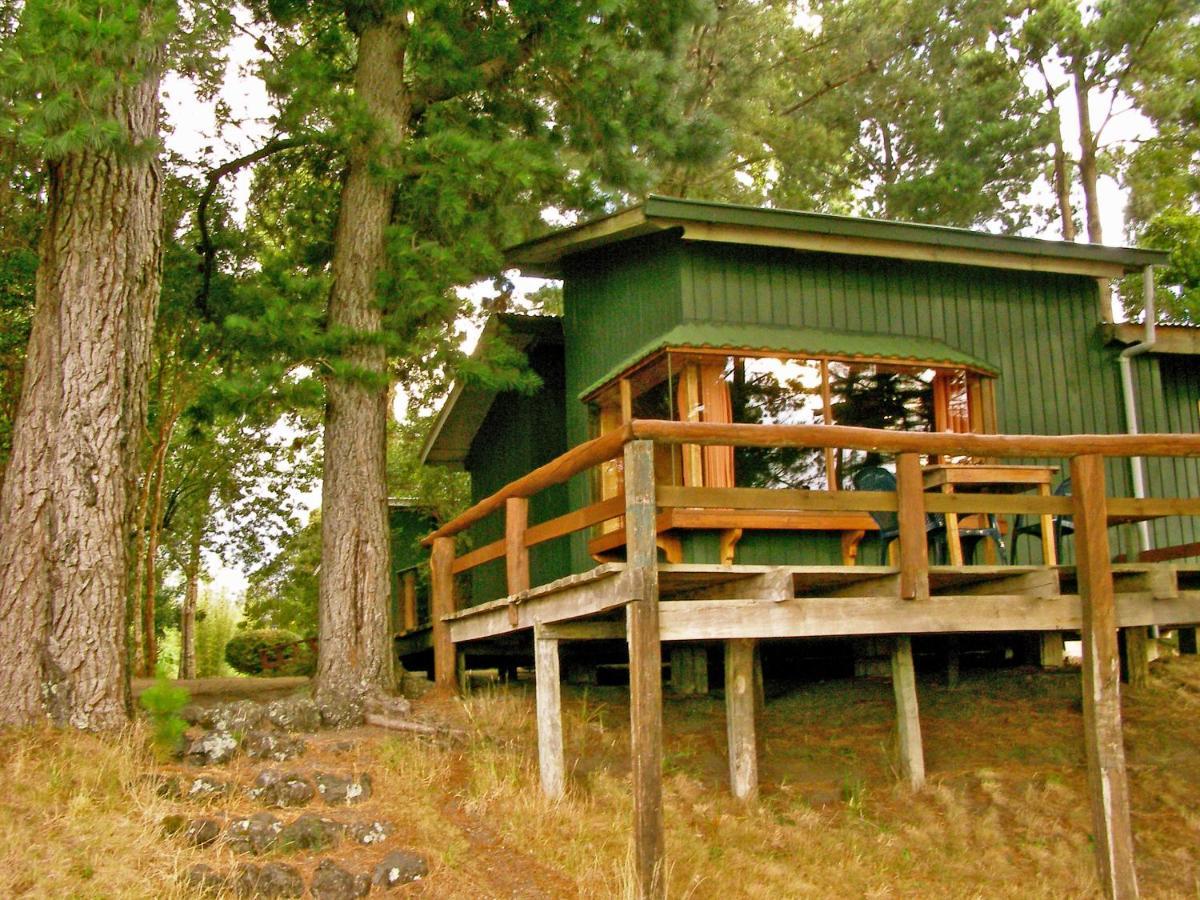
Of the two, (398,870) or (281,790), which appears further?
(281,790)

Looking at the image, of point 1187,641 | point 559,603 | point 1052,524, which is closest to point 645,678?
point 559,603

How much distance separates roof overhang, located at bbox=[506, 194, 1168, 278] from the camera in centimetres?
1034

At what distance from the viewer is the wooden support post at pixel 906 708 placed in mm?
8789

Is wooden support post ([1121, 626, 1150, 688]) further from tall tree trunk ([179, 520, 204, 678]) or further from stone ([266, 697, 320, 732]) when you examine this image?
tall tree trunk ([179, 520, 204, 678])

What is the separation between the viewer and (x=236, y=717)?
878 cm

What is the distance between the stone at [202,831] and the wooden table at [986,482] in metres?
5.19

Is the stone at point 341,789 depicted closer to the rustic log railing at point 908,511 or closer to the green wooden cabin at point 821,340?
the rustic log railing at point 908,511

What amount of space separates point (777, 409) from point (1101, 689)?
3.93m

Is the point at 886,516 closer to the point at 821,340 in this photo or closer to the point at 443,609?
the point at 821,340

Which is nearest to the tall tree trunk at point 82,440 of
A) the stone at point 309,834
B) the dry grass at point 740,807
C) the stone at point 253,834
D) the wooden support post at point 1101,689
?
the dry grass at point 740,807

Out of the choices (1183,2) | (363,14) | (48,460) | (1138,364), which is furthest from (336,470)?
(1183,2)

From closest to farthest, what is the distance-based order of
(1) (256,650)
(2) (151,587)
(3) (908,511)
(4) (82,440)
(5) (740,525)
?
(3) (908,511) → (4) (82,440) → (5) (740,525) → (2) (151,587) → (1) (256,650)

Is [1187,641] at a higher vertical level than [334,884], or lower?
higher

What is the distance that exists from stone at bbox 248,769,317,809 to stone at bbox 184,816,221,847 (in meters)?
0.52
